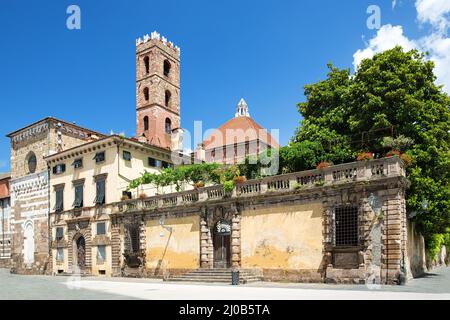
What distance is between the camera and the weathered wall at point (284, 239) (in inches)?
882

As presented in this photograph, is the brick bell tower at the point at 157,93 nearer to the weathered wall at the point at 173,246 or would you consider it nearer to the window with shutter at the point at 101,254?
the window with shutter at the point at 101,254

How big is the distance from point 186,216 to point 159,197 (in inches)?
119

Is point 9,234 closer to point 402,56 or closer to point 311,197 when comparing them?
point 311,197

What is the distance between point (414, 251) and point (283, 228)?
8.11 metres

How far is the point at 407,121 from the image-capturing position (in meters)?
24.7

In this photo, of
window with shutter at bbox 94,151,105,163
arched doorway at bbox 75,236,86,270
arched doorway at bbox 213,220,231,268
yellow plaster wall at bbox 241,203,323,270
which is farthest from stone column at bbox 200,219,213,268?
arched doorway at bbox 75,236,86,270

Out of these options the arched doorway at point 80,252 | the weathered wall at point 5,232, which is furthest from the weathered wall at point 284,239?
the weathered wall at point 5,232

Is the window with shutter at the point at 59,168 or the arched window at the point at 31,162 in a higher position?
the arched window at the point at 31,162

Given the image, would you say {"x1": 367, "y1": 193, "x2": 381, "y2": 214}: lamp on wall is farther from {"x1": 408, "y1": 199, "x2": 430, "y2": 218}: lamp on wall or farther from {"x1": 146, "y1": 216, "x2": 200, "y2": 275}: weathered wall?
{"x1": 146, "y1": 216, "x2": 200, "y2": 275}: weathered wall

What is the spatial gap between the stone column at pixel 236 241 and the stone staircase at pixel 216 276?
88 centimetres

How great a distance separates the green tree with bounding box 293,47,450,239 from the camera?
23.8 m

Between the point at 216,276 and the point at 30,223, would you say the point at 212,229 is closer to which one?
the point at 216,276

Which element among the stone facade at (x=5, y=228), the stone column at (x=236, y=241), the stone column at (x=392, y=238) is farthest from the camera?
the stone facade at (x=5, y=228)
